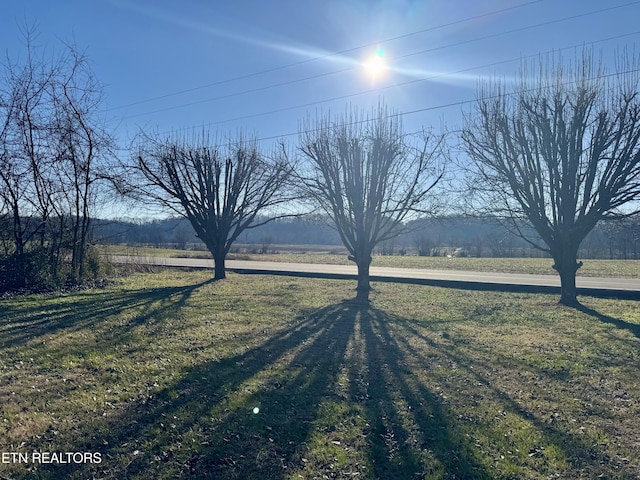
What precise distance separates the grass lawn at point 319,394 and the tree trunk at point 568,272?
6.17ft

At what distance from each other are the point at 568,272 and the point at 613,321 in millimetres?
2448

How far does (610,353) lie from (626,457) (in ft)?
12.1

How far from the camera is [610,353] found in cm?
700

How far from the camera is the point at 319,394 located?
16.8 feet

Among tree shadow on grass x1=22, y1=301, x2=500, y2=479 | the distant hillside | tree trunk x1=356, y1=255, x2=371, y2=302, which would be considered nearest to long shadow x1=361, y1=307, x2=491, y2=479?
tree shadow on grass x1=22, y1=301, x2=500, y2=479

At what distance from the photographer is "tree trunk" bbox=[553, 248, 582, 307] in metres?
11.5

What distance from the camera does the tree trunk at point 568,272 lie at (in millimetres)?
11531

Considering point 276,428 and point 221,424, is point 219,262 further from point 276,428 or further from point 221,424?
point 276,428

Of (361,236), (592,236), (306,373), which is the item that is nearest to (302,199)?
(361,236)

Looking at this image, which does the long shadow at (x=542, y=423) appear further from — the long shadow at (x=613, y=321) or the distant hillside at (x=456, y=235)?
the distant hillside at (x=456, y=235)

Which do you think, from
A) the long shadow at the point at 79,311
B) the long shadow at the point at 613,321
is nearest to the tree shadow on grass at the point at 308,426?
the long shadow at the point at 79,311

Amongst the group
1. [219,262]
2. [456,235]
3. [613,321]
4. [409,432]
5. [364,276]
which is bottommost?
[409,432]

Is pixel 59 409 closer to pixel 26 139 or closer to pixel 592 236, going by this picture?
pixel 26 139

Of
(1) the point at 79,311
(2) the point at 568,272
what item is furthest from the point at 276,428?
(2) the point at 568,272
